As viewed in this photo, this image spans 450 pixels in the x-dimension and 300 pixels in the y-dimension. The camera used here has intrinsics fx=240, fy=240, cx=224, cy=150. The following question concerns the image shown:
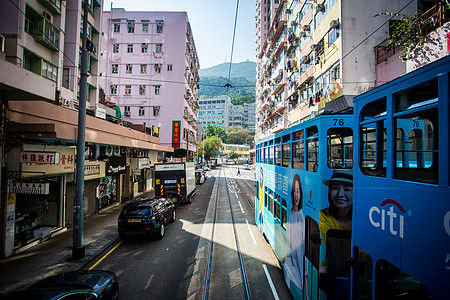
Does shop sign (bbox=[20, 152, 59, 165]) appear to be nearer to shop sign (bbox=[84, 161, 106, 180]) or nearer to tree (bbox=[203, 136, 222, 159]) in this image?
shop sign (bbox=[84, 161, 106, 180])

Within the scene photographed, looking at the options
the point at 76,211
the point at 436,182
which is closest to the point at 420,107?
the point at 436,182

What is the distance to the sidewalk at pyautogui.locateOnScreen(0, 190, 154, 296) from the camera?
654 centimetres

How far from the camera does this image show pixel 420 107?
2.32 m

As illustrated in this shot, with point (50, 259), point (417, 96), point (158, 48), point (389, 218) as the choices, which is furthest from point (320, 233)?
point (158, 48)

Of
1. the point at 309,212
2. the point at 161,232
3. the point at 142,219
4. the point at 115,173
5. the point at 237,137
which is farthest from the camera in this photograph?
the point at 237,137

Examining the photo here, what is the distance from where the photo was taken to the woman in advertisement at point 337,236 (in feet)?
13.1

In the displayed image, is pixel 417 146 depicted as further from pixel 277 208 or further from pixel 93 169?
pixel 93 169

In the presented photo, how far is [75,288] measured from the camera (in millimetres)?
4469

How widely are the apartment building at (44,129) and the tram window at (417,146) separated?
8179 mm

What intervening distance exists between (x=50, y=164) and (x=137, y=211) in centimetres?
359

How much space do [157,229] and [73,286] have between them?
16.8ft

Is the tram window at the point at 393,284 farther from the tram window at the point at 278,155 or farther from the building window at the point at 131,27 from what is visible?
the building window at the point at 131,27

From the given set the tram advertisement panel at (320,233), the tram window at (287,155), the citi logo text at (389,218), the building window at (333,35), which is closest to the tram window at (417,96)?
the citi logo text at (389,218)

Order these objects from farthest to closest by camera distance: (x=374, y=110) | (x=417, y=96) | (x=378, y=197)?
(x=374, y=110), (x=378, y=197), (x=417, y=96)
